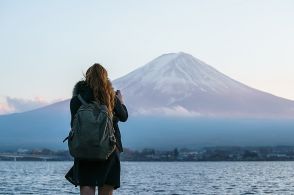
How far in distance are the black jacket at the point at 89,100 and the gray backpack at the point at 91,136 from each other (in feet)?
0.31

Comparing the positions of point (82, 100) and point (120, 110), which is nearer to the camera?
point (82, 100)

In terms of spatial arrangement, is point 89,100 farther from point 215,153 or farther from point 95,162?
point 215,153

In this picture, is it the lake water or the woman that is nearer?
the woman

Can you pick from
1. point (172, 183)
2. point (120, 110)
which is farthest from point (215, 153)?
point (120, 110)

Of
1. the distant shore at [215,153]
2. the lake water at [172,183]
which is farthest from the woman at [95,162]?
the distant shore at [215,153]

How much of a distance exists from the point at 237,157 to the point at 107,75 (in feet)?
470

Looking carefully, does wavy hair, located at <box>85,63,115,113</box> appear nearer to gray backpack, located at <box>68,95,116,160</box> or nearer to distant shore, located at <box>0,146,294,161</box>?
gray backpack, located at <box>68,95,116,160</box>

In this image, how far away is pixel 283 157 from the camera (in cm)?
15025

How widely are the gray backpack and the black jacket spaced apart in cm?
10

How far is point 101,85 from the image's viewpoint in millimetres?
4504

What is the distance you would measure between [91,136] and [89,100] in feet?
0.86

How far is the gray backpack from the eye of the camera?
4359mm

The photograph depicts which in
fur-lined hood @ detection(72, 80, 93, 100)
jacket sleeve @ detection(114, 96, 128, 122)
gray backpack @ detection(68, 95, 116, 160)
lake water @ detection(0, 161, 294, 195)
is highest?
lake water @ detection(0, 161, 294, 195)

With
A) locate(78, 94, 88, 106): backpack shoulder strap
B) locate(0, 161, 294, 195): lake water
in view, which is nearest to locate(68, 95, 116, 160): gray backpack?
locate(78, 94, 88, 106): backpack shoulder strap
